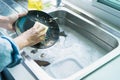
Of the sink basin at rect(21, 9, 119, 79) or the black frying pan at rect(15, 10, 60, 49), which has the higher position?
the black frying pan at rect(15, 10, 60, 49)

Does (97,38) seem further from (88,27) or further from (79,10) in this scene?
(79,10)

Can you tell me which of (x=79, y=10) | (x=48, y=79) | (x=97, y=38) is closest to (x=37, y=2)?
(x=79, y=10)

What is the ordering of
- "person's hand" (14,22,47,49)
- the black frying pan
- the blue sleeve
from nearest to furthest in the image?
the blue sleeve < "person's hand" (14,22,47,49) < the black frying pan

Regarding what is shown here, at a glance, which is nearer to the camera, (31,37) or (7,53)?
(7,53)

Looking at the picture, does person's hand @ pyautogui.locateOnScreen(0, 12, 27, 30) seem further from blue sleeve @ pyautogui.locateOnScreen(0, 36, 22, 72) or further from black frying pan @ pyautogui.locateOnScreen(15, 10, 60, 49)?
blue sleeve @ pyautogui.locateOnScreen(0, 36, 22, 72)

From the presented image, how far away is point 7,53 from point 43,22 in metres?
0.41

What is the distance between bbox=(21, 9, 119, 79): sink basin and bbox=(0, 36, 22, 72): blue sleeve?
278 millimetres

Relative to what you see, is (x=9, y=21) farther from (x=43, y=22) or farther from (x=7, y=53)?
(x=7, y=53)

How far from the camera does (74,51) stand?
1091 mm

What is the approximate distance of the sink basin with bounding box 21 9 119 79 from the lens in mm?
997

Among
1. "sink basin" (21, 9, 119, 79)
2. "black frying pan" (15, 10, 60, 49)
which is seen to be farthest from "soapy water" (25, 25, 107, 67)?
"black frying pan" (15, 10, 60, 49)

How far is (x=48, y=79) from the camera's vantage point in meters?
0.76

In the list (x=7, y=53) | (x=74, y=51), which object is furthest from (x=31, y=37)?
(x=74, y=51)

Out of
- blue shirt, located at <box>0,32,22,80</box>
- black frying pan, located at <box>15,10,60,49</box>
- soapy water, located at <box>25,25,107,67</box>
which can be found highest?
blue shirt, located at <box>0,32,22,80</box>
